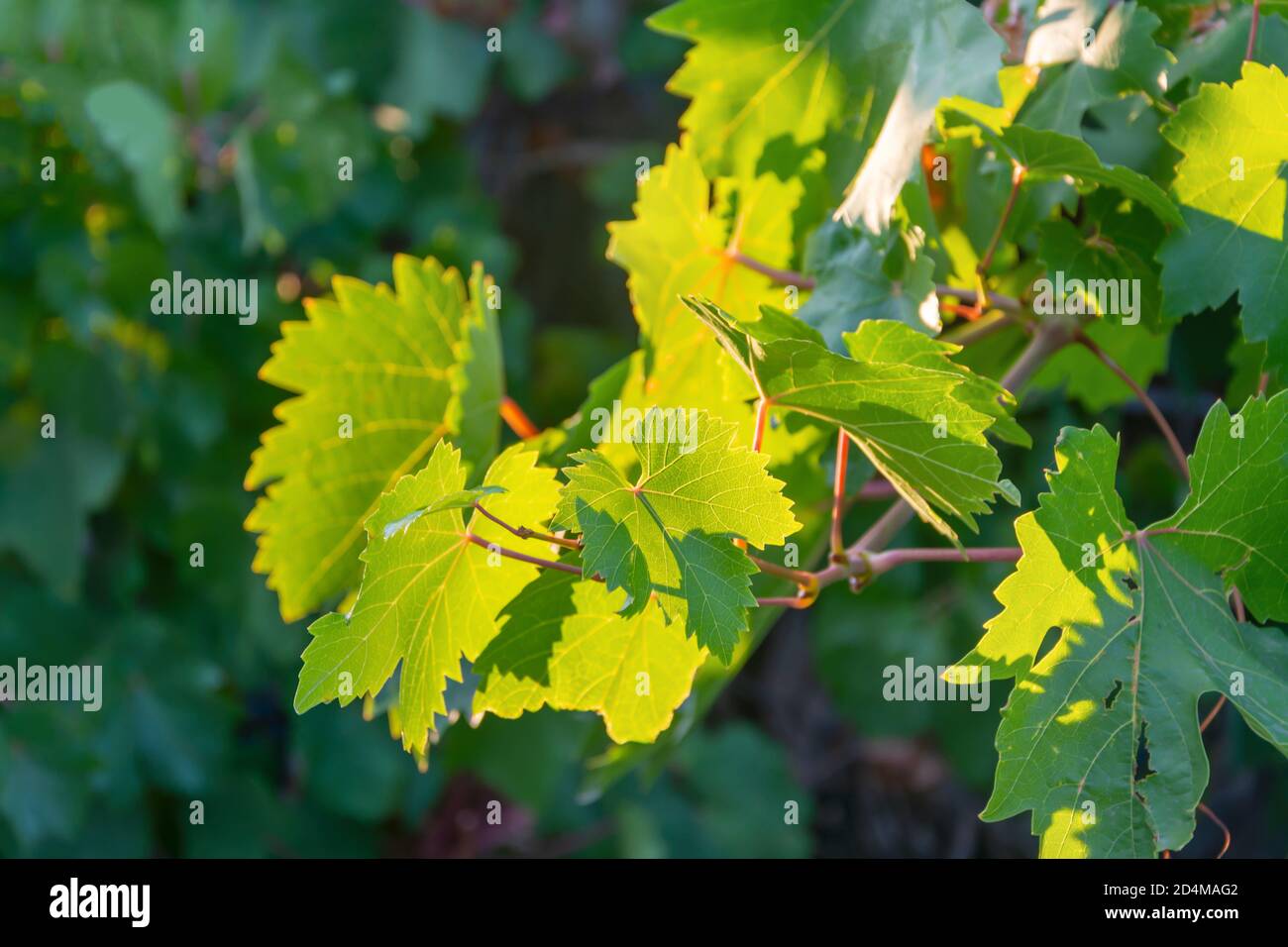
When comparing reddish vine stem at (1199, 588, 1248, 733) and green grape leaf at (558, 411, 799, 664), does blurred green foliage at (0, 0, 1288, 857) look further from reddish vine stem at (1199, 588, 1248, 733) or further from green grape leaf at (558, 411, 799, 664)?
green grape leaf at (558, 411, 799, 664)

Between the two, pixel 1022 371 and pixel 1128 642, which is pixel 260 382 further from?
pixel 1128 642

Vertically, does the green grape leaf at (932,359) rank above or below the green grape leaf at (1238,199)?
below

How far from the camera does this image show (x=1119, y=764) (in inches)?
16.6

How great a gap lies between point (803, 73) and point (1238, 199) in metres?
0.19

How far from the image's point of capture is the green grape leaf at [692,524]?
42 centimetres

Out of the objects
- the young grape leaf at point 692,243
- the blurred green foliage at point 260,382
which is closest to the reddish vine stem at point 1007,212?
the young grape leaf at point 692,243

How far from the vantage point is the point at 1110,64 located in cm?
49

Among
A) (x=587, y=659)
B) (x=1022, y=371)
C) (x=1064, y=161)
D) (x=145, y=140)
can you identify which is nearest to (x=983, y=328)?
Answer: (x=1022, y=371)

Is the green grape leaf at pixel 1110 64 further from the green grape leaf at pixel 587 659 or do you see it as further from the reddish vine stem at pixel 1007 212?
the green grape leaf at pixel 587 659

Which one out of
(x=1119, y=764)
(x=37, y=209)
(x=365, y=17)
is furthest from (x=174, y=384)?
(x=1119, y=764)

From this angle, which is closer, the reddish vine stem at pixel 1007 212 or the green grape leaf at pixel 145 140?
the reddish vine stem at pixel 1007 212

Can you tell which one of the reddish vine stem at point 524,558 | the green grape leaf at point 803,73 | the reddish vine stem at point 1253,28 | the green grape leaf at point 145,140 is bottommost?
the reddish vine stem at point 524,558

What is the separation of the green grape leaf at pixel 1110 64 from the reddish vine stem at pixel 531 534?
25 cm
